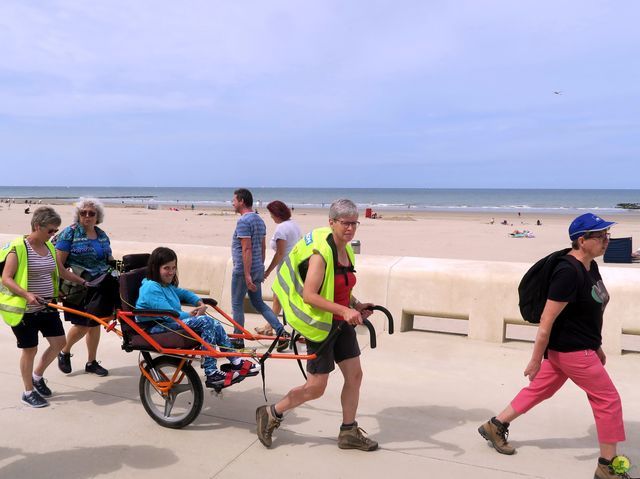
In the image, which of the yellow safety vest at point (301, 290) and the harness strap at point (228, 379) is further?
the harness strap at point (228, 379)

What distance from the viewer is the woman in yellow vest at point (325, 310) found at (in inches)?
144

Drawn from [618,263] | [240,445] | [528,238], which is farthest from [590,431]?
[528,238]

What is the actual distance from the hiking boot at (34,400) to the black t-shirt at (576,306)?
3864 millimetres

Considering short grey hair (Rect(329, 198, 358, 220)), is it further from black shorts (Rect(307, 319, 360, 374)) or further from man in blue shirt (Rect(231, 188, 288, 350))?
man in blue shirt (Rect(231, 188, 288, 350))

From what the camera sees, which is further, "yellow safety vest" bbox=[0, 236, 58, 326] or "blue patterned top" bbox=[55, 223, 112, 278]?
"blue patterned top" bbox=[55, 223, 112, 278]

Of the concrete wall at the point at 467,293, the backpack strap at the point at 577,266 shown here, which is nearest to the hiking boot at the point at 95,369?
the concrete wall at the point at 467,293

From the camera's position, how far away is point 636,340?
6.81 metres

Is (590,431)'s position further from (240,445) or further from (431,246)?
(431,246)

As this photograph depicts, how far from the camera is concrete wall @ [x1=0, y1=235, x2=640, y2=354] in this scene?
5.93 m

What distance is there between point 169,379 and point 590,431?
10.2 feet

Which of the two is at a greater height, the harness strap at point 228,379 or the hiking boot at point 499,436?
the harness strap at point 228,379

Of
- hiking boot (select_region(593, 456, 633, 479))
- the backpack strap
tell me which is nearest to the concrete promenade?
hiking boot (select_region(593, 456, 633, 479))

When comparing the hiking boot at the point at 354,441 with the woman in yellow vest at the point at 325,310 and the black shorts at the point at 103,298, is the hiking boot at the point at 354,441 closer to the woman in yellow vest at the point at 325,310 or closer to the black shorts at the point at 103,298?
the woman in yellow vest at the point at 325,310

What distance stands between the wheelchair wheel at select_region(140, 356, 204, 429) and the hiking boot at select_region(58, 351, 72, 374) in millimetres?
1448
